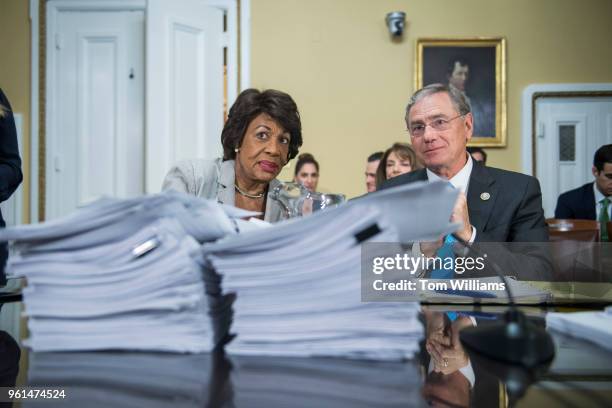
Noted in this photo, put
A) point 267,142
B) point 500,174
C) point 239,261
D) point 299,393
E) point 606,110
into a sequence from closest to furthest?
point 299,393
point 239,261
point 500,174
point 267,142
point 606,110

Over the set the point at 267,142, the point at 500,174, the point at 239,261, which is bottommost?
the point at 239,261

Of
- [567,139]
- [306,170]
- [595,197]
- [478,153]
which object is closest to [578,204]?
[595,197]

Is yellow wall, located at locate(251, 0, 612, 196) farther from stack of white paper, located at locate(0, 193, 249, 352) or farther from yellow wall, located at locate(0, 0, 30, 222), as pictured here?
stack of white paper, located at locate(0, 193, 249, 352)

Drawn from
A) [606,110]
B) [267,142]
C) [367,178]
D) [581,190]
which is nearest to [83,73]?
[367,178]

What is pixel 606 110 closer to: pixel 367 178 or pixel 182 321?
pixel 367 178

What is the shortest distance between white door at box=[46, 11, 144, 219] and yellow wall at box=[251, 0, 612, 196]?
1192 millimetres

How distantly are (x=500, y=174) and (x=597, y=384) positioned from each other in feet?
4.74

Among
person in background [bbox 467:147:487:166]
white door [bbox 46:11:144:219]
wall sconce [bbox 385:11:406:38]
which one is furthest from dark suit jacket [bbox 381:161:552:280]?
white door [bbox 46:11:144:219]

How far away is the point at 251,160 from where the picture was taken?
2.09 metres

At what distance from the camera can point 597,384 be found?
0.50 metres

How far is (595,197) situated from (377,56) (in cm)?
Result: 232

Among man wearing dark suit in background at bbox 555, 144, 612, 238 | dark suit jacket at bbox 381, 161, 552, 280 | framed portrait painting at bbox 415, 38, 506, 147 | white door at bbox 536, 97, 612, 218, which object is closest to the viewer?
dark suit jacket at bbox 381, 161, 552, 280

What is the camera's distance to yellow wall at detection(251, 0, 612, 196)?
503cm

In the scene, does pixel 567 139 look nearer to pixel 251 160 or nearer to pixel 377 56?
pixel 377 56
